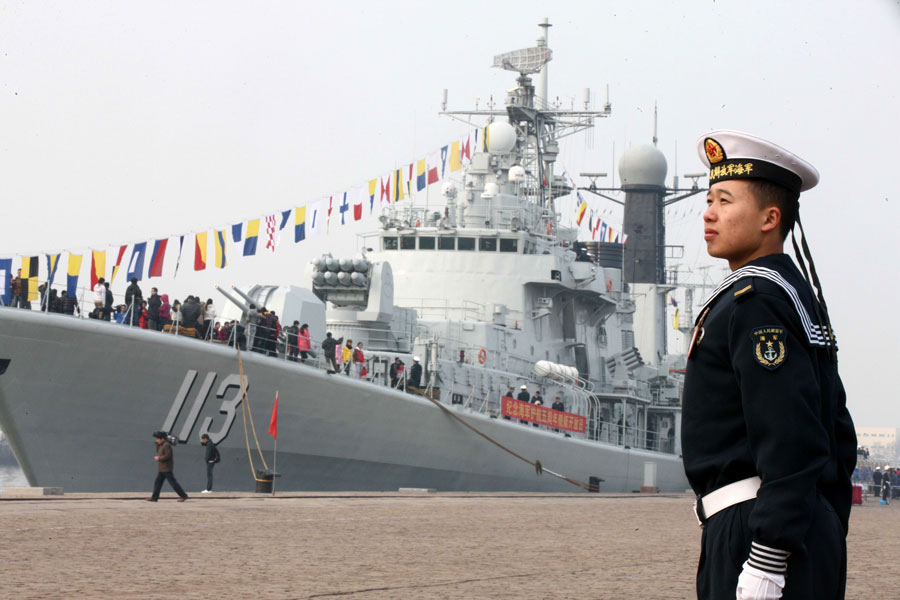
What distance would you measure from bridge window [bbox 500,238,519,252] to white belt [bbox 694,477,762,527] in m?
23.9

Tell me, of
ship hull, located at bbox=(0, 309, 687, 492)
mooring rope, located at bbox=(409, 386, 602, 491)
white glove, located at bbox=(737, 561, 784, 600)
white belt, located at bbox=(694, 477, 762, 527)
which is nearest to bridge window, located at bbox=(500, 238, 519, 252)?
mooring rope, located at bbox=(409, 386, 602, 491)

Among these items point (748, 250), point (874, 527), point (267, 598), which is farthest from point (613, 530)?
point (748, 250)

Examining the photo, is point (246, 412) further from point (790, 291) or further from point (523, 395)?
point (790, 291)

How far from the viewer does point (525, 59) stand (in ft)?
103

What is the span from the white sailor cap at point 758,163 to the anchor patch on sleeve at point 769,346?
456 mm

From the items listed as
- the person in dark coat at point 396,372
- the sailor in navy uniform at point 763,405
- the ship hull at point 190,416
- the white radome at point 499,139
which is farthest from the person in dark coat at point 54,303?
the sailor in navy uniform at point 763,405

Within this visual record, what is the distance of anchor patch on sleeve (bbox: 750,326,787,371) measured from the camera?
2.63 metres

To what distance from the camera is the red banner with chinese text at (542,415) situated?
2300cm

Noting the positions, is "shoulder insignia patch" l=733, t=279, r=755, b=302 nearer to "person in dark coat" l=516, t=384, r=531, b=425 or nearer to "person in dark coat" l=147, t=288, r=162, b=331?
"person in dark coat" l=147, t=288, r=162, b=331

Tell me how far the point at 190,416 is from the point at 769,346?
15888 millimetres

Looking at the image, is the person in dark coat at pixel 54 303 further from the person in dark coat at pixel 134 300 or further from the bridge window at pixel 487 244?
the bridge window at pixel 487 244

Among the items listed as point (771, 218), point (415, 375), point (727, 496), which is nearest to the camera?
point (727, 496)

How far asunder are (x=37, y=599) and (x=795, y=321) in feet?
14.2

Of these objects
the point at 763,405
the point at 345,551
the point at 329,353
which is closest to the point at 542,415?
the point at 329,353
